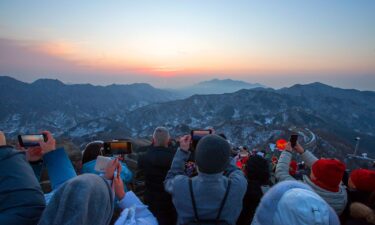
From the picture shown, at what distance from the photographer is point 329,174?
456 centimetres

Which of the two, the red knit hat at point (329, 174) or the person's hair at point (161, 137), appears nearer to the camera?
the red knit hat at point (329, 174)

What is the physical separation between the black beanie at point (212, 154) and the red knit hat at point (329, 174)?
6.40 ft

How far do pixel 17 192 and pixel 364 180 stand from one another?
5.26 m

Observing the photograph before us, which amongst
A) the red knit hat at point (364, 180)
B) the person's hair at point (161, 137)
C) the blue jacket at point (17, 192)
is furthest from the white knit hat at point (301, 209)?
the person's hair at point (161, 137)

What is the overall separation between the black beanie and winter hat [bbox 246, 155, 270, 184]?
2.04m

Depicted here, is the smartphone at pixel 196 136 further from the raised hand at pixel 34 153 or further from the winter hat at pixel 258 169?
the raised hand at pixel 34 153

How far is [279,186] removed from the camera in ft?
9.71

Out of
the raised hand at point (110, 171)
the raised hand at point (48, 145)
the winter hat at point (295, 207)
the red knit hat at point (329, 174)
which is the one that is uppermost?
the raised hand at point (48, 145)

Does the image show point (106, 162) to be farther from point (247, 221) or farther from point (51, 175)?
point (247, 221)

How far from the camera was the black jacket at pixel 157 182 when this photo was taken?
5883mm

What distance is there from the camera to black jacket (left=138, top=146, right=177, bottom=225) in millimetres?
5883

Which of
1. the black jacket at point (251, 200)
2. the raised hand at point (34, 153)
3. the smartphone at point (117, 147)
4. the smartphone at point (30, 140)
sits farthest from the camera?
the black jacket at point (251, 200)

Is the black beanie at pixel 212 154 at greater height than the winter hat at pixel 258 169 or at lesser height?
greater

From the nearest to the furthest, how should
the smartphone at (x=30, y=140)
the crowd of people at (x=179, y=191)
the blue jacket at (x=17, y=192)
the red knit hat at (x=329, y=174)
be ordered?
the crowd of people at (x=179, y=191) → the blue jacket at (x=17, y=192) → the smartphone at (x=30, y=140) → the red knit hat at (x=329, y=174)
